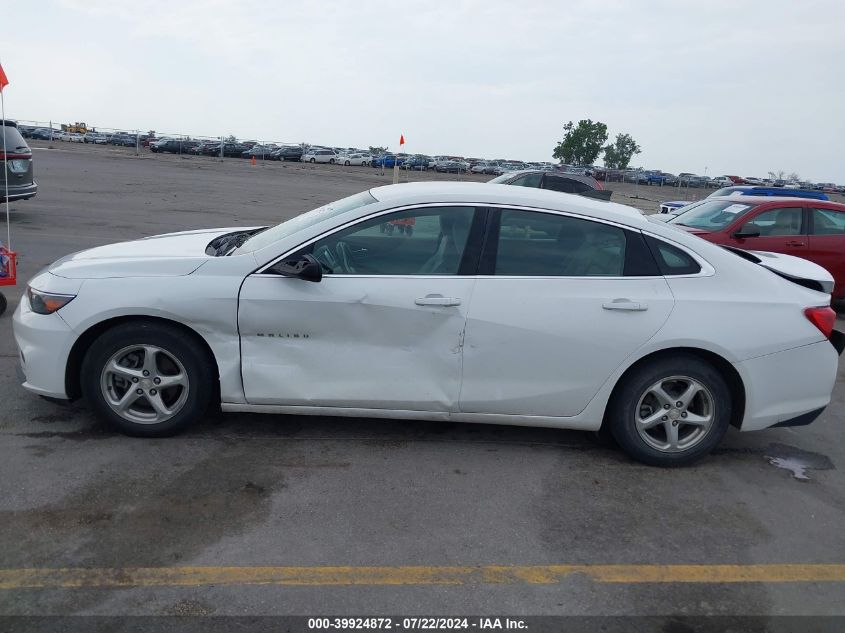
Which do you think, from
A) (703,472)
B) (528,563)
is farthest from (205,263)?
(703,472)

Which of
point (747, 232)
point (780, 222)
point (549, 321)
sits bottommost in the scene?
point (549, 321)

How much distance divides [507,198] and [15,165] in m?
11.1

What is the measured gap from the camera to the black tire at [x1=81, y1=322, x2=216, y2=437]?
4.31 metres

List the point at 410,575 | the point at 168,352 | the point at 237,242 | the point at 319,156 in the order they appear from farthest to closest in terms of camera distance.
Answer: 1. the point at 319,156
2. the point at 237,242
3. the point at 168,352
4. the point at 410,575

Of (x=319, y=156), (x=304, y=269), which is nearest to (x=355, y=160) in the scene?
(x=319, y=156)

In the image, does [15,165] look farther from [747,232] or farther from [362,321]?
[747,232]

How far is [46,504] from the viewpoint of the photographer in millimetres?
3699

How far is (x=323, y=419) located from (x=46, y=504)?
1.78 m

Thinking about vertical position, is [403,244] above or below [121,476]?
above

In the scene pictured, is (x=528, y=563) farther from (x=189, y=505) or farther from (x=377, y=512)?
(x=189, y=505)

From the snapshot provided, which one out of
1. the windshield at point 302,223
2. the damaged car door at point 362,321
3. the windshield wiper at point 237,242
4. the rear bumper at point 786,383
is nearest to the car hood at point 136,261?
the windshield wiper at point 237,242

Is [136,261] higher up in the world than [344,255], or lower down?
lower down

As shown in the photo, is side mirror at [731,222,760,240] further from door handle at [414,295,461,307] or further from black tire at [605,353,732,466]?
door handle at [414,295,461,307]

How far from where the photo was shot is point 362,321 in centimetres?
430
